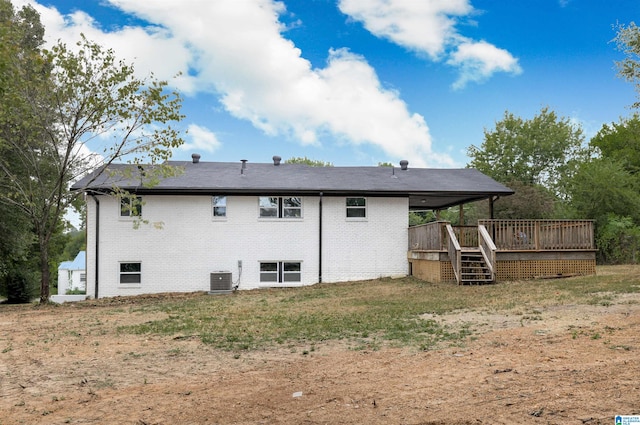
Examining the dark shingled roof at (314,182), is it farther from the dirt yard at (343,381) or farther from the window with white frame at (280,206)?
the dirt yard at (343,381)

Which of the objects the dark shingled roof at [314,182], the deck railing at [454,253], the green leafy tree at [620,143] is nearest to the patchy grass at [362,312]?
the deck railing at [454,253]

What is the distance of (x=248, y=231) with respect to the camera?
21000 millimetres

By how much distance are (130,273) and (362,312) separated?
1271cm

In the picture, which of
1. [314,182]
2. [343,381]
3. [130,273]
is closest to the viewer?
[343,381]

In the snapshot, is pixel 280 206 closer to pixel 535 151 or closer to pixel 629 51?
pixel 629 51

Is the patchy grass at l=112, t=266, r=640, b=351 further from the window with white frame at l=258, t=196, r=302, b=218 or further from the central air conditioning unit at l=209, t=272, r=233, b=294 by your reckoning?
the window with white frame at l=258, t=196, r=302, b=218

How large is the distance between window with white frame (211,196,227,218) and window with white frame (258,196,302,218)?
1.49 meters

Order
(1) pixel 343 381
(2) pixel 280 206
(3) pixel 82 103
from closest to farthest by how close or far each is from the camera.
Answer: (1) pixel 343 381 → (3) pixel 82 103 → (2) pixel 280 206

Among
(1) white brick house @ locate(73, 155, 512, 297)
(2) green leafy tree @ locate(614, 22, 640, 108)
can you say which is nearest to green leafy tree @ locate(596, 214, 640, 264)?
(1) white brick house @ locate(73, 155, 512, 297)

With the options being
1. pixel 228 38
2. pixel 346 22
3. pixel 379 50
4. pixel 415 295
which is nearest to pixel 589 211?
pixel 379 50

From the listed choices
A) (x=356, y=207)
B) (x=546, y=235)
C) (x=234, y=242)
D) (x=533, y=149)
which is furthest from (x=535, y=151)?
(x=234, y=242)

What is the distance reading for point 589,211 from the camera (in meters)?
30.9

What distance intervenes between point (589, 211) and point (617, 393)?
29981 millimetres

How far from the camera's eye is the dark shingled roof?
20.6 metres
